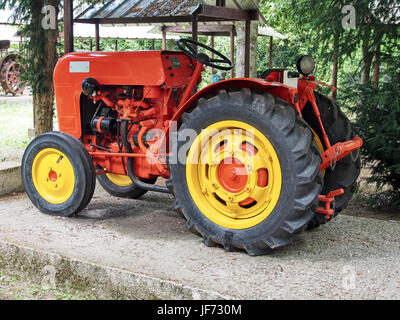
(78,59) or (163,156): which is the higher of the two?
(78,59)

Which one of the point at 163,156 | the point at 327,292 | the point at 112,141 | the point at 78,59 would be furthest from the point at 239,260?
the point at 78,59

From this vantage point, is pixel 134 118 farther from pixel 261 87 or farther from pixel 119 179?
pixel 261 87

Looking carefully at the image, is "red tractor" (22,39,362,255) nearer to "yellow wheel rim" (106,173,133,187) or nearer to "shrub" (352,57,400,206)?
"yellow wheel rim" (106,173,133,187)

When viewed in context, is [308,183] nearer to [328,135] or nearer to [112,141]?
[328,135]

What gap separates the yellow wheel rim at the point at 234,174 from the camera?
352 cm

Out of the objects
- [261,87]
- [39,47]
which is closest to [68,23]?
[39,47]

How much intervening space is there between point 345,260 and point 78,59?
302cm

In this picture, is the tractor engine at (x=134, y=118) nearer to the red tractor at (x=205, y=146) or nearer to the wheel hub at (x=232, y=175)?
the red tractor at (x=205, y=146)

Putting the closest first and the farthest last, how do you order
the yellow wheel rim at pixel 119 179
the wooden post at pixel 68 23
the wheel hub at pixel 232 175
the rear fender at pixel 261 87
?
1. the rear fender at pixel 261 87
2. the wheel hub at pixel 232 175
3. the yellow wheel rim at pixel 119 179
4. the wooden post at pixel 68 23

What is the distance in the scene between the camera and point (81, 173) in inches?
171

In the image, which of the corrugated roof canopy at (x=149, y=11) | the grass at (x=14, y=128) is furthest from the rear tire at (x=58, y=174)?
the grass at (x=14, y=128)

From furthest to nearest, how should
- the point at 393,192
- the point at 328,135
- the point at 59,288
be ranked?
the point at 393,192 → the point at 328,135 → the point at 59,288

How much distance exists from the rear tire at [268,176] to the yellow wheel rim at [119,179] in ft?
5.22

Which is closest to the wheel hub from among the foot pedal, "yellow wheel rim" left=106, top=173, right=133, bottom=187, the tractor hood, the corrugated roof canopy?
the foot pedal
